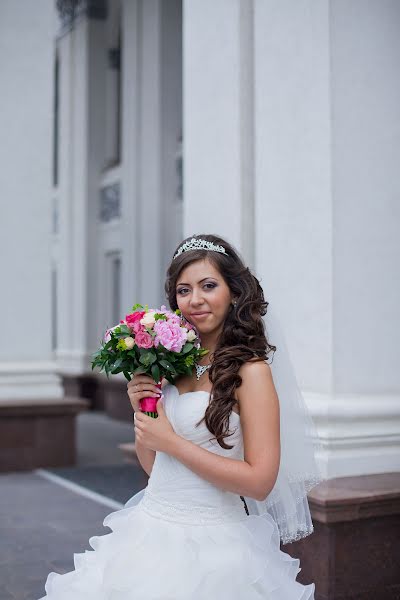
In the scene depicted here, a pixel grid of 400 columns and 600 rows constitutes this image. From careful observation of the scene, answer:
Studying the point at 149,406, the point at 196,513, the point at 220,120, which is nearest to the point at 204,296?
the point at 149,406

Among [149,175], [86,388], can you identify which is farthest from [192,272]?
[86,388]

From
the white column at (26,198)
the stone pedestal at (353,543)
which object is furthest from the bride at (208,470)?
the white column at (26,198)

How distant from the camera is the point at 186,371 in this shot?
2484 millimetres

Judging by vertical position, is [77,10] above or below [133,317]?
above

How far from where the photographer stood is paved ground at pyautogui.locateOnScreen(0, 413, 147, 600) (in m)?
4.47

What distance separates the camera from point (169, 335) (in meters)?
2.34

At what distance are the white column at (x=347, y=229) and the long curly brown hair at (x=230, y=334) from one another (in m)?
1.38

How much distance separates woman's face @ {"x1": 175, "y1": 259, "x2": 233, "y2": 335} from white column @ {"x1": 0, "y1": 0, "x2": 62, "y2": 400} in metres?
5.89

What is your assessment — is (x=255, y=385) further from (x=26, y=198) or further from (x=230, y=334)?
(x=26, y=198)

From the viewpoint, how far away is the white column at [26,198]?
822 cm

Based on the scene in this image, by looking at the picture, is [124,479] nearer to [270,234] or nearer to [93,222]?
[270,234]

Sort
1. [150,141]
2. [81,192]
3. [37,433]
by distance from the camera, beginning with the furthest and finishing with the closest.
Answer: [81,192], [150,141], [37,433]

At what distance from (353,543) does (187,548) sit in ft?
4.61

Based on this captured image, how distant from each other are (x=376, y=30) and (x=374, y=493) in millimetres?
2248
